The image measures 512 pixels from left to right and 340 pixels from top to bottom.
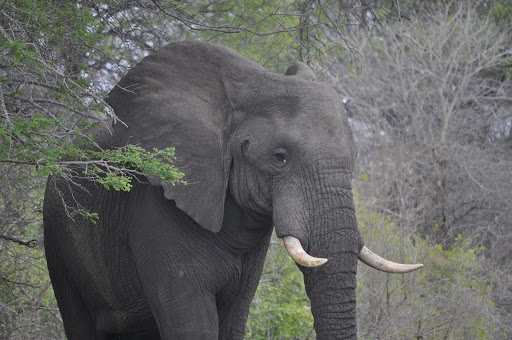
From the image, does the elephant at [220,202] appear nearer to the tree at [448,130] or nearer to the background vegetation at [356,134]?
the background vegetation at [356,134]

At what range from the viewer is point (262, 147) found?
4789 mm

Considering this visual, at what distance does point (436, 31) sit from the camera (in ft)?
47.5

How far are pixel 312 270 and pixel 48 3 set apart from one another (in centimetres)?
237

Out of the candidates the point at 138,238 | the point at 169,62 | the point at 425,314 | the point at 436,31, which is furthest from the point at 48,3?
the point at 436,31

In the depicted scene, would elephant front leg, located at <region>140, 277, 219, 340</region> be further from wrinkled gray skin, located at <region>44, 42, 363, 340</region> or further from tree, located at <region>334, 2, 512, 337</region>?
tree, located at <region>334, 2, 512, 337</region>

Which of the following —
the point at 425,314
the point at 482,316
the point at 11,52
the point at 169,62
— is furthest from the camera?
the point at 482,316

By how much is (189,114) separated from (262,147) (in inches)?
20.4

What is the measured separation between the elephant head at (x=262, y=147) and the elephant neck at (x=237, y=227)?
0.19 ft

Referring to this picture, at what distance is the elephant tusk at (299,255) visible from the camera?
432cm

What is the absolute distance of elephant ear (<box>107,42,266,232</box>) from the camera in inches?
191

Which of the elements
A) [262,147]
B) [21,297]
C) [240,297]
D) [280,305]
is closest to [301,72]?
[262,147]

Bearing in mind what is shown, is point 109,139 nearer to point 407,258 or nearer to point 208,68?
point 208,68

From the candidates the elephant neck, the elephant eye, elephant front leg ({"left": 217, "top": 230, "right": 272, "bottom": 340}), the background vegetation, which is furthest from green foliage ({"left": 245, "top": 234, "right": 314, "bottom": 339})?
the elephant eye

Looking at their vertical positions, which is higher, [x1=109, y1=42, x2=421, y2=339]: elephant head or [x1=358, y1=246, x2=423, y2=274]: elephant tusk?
[x1=109, y1=42, x2=421, y2=339]: elephant head
